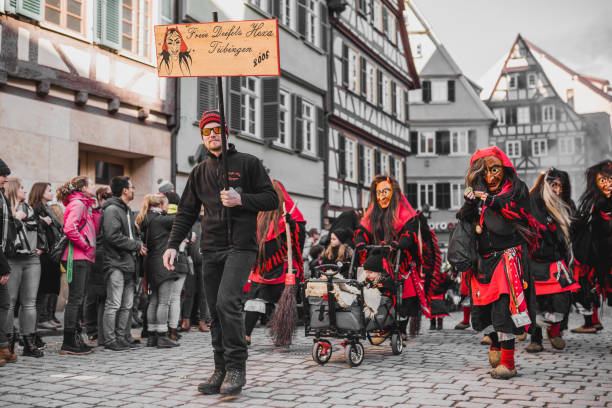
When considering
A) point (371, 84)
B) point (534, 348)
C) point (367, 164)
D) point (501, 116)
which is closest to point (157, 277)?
point (534, 348)

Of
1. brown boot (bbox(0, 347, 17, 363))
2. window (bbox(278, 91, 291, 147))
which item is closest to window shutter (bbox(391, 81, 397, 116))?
window (bbox(278, 91, 291, 147))

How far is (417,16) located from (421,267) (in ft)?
122

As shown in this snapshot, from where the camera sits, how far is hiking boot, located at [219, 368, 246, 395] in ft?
17.3

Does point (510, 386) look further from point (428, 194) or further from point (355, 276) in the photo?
point (428, 194)

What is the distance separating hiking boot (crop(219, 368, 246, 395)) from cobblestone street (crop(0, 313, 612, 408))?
3.6 inches

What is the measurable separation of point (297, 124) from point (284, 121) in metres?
0.47

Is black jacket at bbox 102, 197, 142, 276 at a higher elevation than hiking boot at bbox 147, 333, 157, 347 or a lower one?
higher

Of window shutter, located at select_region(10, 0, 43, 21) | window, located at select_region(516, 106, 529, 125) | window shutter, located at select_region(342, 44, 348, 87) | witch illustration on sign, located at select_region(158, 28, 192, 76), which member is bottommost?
witch illustration on sign, located at select_region(158, 28, 192, 76)

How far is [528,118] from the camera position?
47875 mm

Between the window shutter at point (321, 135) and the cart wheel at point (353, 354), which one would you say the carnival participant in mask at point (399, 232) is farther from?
the window shutter at point (321, 135)

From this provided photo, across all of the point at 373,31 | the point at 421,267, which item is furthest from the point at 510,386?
the point at 373,31

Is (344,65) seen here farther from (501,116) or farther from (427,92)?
(501,116)

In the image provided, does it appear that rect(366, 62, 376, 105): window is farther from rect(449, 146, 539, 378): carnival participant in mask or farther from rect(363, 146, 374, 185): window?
rect(449, 146, 539, 378): carnival participant in mask

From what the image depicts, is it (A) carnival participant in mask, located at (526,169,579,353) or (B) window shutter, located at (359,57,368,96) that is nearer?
(A) carnival participant in mask, located at (526,169,579,353)
